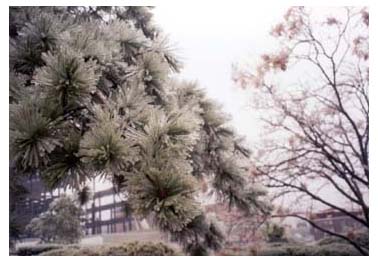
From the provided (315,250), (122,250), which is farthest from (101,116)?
(315,250)

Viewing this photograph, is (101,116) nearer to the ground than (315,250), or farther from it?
farther from it

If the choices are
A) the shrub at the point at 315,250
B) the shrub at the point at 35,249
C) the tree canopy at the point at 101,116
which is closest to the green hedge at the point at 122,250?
the shrub at the point at 35,249

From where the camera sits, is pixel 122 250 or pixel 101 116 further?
pixel 122 250

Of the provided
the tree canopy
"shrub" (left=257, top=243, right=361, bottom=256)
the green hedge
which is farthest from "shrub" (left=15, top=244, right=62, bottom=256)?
"shrub" (left=257, top=243, right=361, bottom=256)

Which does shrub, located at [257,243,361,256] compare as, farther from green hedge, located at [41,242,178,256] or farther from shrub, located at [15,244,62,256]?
shrub, located at [15,244,62,256]

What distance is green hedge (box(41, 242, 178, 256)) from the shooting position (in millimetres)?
1573

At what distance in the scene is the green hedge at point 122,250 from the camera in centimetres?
157

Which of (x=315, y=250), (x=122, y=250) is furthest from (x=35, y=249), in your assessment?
(x=315, y=250)

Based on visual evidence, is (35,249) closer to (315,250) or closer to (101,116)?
(101,116)

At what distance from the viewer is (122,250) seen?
1590 mm

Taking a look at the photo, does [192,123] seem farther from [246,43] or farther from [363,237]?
[363,237]

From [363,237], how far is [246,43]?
0.85 metres

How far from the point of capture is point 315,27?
1.63 meters
